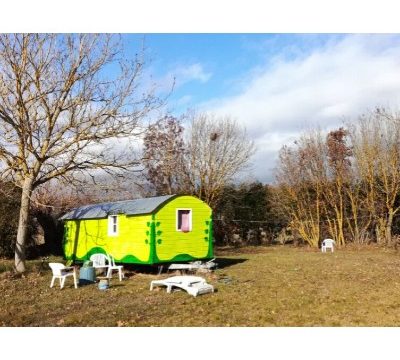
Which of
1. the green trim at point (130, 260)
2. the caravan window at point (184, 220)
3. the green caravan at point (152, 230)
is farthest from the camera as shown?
the caravan window at point (184, 220)

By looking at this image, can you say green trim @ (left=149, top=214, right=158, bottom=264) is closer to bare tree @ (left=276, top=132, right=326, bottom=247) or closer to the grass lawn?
the grass lawn

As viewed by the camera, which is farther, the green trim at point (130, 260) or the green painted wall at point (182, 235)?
the green trim at point (130, 260)

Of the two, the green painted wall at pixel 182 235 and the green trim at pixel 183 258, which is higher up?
the green painted wall at pixel 182 235

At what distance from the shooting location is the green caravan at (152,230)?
13805mm

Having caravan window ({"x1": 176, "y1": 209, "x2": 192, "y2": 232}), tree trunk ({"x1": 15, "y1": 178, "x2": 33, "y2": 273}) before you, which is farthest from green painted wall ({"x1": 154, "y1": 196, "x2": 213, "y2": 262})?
tree trunk ({"x1": 15, "y1": 178, "x2": 33, "y2": 273})

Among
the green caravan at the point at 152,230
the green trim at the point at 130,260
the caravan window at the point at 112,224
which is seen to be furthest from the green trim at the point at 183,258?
the caravan window at the point at 112,224

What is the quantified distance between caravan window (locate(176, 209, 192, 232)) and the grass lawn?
173 centimetres

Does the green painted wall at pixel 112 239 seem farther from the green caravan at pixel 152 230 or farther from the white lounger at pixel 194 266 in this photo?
the white lounger at pixel 194 266

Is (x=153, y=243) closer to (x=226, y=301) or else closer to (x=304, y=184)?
(x=226, y=301)

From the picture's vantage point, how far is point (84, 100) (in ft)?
44.6

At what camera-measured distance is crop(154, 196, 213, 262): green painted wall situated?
546 inches

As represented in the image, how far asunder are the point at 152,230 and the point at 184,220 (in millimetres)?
1484
